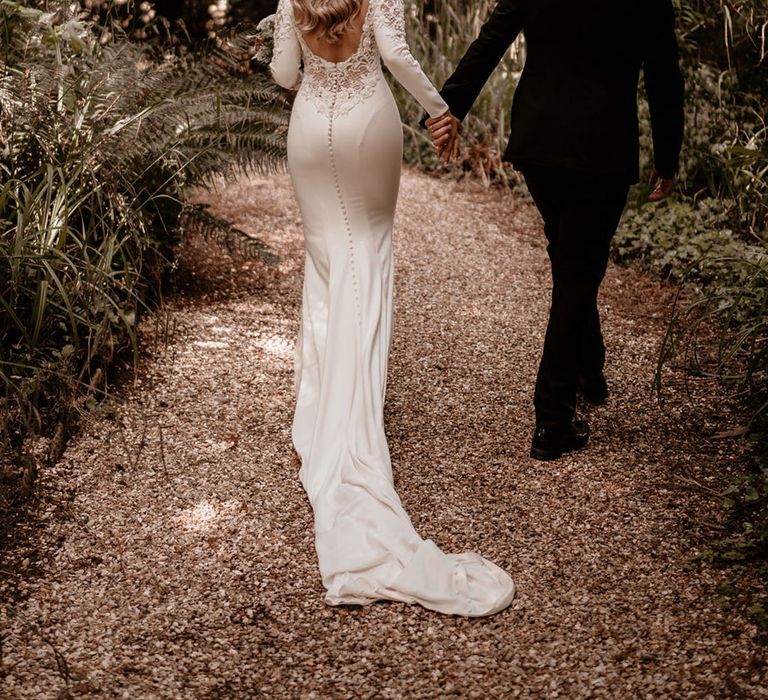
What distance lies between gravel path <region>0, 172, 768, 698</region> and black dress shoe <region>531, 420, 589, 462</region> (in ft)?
0.17

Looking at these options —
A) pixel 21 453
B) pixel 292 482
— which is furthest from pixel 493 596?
pixel 21 453

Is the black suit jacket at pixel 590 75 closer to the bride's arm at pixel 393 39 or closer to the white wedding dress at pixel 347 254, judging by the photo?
the bride's arm at pixel 393 39

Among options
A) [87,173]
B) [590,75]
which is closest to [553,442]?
[590,75]

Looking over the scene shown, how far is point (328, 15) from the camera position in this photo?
3184 millimetres

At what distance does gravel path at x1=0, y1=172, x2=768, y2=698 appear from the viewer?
2451mm

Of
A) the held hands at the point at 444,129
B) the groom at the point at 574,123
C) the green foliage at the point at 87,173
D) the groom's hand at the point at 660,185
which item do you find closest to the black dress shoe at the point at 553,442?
the groom at the point at 574,123

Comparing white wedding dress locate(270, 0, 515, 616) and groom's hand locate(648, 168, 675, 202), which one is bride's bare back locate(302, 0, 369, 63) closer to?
white wedding dress locate(270, 0, 515, 616)

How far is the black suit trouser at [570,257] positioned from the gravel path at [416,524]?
28 centimetres

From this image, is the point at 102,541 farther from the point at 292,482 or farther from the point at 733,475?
the point at 733,475

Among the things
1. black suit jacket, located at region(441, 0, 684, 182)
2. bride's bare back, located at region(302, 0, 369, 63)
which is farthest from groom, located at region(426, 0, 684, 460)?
bride's bare back, located at region(302, 0, 369, 63)

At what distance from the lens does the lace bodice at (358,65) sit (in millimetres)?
3246

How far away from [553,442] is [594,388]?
513 mm

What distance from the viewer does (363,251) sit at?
3.50m

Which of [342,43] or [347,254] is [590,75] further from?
[347,254]
